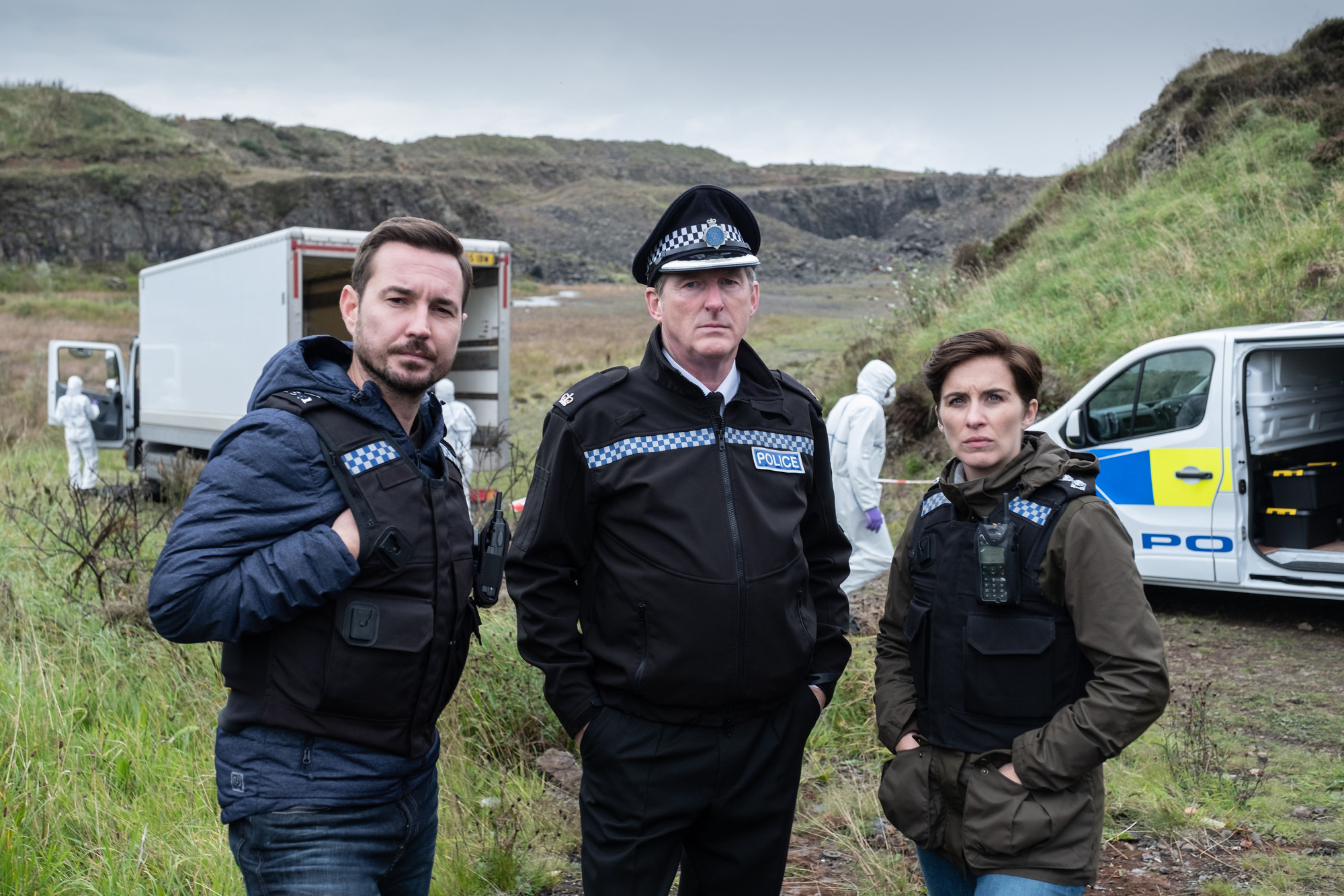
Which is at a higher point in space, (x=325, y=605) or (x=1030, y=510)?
(x=1030, y=510)

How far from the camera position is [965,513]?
221cm

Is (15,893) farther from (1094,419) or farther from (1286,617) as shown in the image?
(1286,617)

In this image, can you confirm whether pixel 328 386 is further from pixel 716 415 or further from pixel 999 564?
pixel 999 564

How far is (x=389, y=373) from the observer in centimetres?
211

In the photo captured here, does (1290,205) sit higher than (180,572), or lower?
higher

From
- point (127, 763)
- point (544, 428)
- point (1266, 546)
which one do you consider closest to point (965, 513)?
point (544, 428)

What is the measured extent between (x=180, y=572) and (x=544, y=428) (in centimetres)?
93

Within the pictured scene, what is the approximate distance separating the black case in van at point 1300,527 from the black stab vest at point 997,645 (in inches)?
208

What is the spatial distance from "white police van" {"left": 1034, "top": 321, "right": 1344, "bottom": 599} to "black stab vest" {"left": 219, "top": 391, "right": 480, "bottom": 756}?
5.86 metres

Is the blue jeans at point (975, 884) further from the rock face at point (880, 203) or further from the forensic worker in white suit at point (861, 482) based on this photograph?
the rock face at point (880, 203)

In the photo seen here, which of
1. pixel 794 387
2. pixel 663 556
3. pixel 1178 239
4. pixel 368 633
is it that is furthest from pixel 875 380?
pixel 1178 239

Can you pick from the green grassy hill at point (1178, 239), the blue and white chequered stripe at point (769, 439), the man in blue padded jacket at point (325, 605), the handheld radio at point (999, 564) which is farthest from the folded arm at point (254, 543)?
the green grassy hill at point (1178, 239)

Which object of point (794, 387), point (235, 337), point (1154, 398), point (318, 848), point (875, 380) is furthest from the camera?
point (235, 337)

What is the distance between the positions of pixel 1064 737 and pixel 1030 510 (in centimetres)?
47
